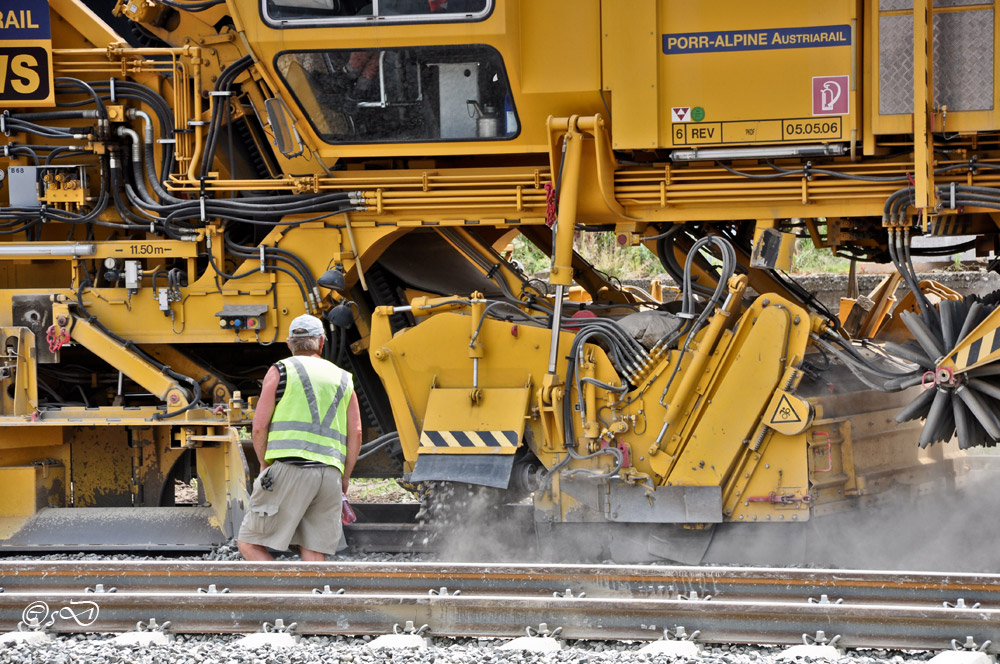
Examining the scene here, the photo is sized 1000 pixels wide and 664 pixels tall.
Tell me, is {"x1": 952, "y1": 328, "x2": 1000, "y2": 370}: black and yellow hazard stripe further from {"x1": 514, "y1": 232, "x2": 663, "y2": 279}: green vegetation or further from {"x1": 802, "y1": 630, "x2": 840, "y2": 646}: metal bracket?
{"x1": 514, "y1": 232, "x2": 663, "y2": 279}: green vegetation

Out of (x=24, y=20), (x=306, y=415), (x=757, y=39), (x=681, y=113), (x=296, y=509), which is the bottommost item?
(x=296, y=509)

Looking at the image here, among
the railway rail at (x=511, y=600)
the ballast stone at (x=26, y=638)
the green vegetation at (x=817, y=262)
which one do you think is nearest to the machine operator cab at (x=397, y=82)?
the railway rail at (x=511, y=600)

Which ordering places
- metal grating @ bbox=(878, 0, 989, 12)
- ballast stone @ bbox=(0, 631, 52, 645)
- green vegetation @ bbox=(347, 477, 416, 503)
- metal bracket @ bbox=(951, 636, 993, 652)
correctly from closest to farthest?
metal bracket @ bbox=(951, 636, 993, 652) < ballast stone @ bbox=(0, 631, 52, 645) < metal grating @ bbox=(878, 0, 989, 12) < green vegetation @ bbox=(347, 477, 416, 503)

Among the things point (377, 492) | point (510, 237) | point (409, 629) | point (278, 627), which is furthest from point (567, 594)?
point (377, 492)

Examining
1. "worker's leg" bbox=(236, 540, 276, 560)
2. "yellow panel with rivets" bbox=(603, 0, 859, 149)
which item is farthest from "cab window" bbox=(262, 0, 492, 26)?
"worker's leg" bbox=(236, 540, 276, 560)

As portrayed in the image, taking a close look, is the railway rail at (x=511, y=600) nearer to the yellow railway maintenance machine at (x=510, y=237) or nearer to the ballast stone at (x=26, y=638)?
the ballast stone at (x=26, y=638)

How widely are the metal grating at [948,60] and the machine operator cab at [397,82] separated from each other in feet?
6.59

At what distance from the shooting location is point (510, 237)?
7918 mm

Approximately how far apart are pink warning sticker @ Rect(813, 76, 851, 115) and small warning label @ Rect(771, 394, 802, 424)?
60.1 inches

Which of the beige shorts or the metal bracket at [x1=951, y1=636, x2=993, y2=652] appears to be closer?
the metal bracket at [x1=951, y1=636, x2=993, y2=652]

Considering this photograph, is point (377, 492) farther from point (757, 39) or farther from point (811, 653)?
point (811, 653)

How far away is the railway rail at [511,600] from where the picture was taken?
4.77 metres

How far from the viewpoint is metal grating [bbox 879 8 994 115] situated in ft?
19.4

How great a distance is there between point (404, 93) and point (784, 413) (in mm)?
2740
